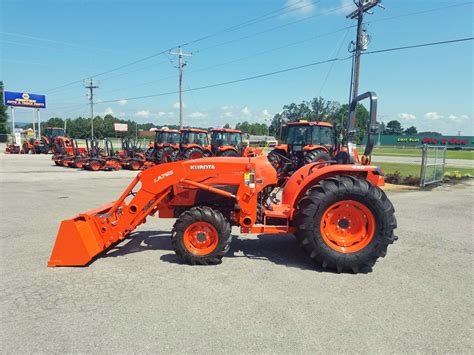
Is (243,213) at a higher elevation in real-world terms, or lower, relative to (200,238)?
higher

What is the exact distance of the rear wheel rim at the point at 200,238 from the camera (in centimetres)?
435

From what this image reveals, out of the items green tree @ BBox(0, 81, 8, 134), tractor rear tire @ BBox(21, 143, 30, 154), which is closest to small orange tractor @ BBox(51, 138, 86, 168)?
tractor rear tire @ BBox(21, 143, 30, 154)

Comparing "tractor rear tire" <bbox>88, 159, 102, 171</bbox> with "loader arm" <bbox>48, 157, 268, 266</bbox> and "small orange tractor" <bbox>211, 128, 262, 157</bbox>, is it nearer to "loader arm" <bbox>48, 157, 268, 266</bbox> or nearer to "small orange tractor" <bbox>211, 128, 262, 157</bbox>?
"small orange tractor" <bbox>211, 128, 262, 157</bbox>

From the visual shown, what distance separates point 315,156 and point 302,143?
0.84 metres

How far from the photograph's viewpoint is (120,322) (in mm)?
3031

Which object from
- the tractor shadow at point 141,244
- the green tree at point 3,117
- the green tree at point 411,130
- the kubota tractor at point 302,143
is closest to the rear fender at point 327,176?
the tractor shadow at point 141,244

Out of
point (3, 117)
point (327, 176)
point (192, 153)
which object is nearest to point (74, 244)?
point (327, 176)

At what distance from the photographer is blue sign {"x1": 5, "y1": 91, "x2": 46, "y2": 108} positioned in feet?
147

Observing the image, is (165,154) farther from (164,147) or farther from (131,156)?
(131,156)

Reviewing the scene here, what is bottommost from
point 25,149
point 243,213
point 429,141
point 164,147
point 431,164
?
point 25,149

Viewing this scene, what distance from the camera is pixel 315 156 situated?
1159cm

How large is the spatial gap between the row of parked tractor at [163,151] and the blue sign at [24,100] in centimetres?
3274

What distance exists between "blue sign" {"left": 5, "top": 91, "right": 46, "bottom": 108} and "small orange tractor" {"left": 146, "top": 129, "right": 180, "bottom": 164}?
118 ft

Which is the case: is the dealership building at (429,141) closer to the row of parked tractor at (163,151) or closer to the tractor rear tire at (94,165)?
the row of parked tractor at (163,151)
